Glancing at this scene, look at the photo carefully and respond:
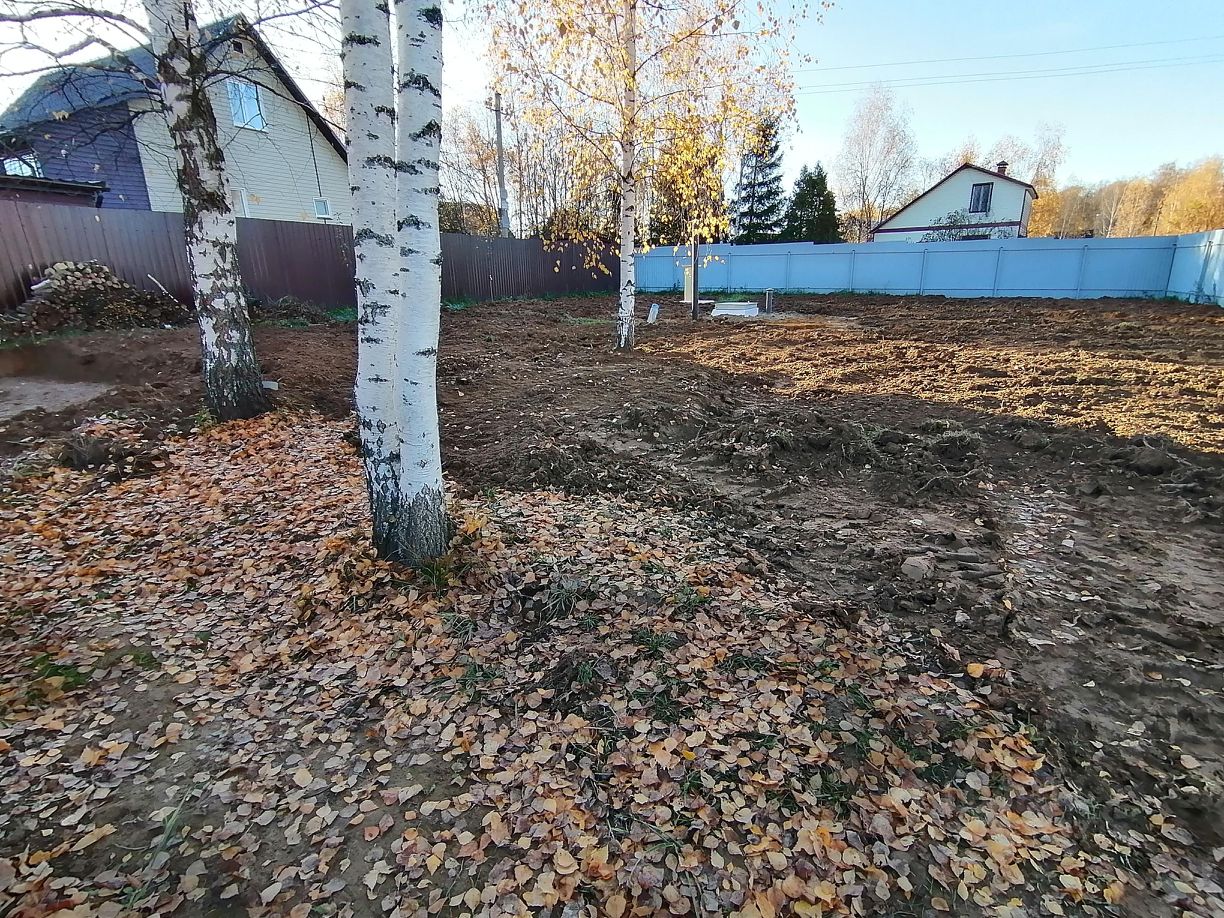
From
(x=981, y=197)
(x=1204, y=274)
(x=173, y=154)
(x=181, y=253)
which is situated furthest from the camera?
(x=981, y=197)

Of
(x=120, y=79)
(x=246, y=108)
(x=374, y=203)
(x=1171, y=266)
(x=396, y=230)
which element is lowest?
(x=1171, y=266)

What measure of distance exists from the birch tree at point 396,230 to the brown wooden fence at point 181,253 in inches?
304

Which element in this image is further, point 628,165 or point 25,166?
point 25,166

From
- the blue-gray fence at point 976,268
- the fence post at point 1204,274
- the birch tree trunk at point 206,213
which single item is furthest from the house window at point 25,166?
the fence post at point 1204,274

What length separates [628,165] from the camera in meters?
9.27

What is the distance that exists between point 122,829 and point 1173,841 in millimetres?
3550

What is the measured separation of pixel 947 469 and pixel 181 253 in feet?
40.5

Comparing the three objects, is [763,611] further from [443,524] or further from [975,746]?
[443,524]

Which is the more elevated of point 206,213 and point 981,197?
point 981,197

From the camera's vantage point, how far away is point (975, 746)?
7.87ft

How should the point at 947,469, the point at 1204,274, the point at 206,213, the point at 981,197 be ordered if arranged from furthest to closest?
the point at 981,197, the point at 1204,274, the point at 206,213, the point at 947,469

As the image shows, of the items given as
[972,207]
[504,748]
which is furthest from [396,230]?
[972,207]

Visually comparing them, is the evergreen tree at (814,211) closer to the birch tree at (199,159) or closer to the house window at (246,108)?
the house window at (246,108)

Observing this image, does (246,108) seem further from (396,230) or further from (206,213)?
(396,230)
